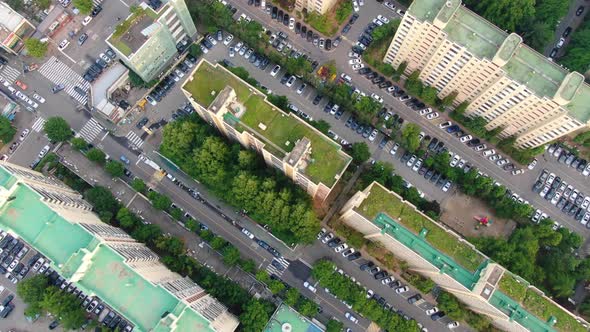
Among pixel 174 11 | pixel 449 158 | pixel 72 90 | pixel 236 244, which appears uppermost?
pixel 449 158

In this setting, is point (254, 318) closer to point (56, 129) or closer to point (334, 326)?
point (334, 326)

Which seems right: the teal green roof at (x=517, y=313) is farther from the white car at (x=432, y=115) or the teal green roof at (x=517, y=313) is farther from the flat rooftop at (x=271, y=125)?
the white car at (x=432, y=115)

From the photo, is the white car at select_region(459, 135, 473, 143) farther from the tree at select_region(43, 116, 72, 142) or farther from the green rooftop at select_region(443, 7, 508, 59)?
the tree at select_region(43, 116, 72, 142)

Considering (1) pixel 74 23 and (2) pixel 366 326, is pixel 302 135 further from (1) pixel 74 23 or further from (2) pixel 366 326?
(1) pixel 74 23

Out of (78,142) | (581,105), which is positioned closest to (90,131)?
(78,142)

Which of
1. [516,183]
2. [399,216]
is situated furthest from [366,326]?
[516,183]
